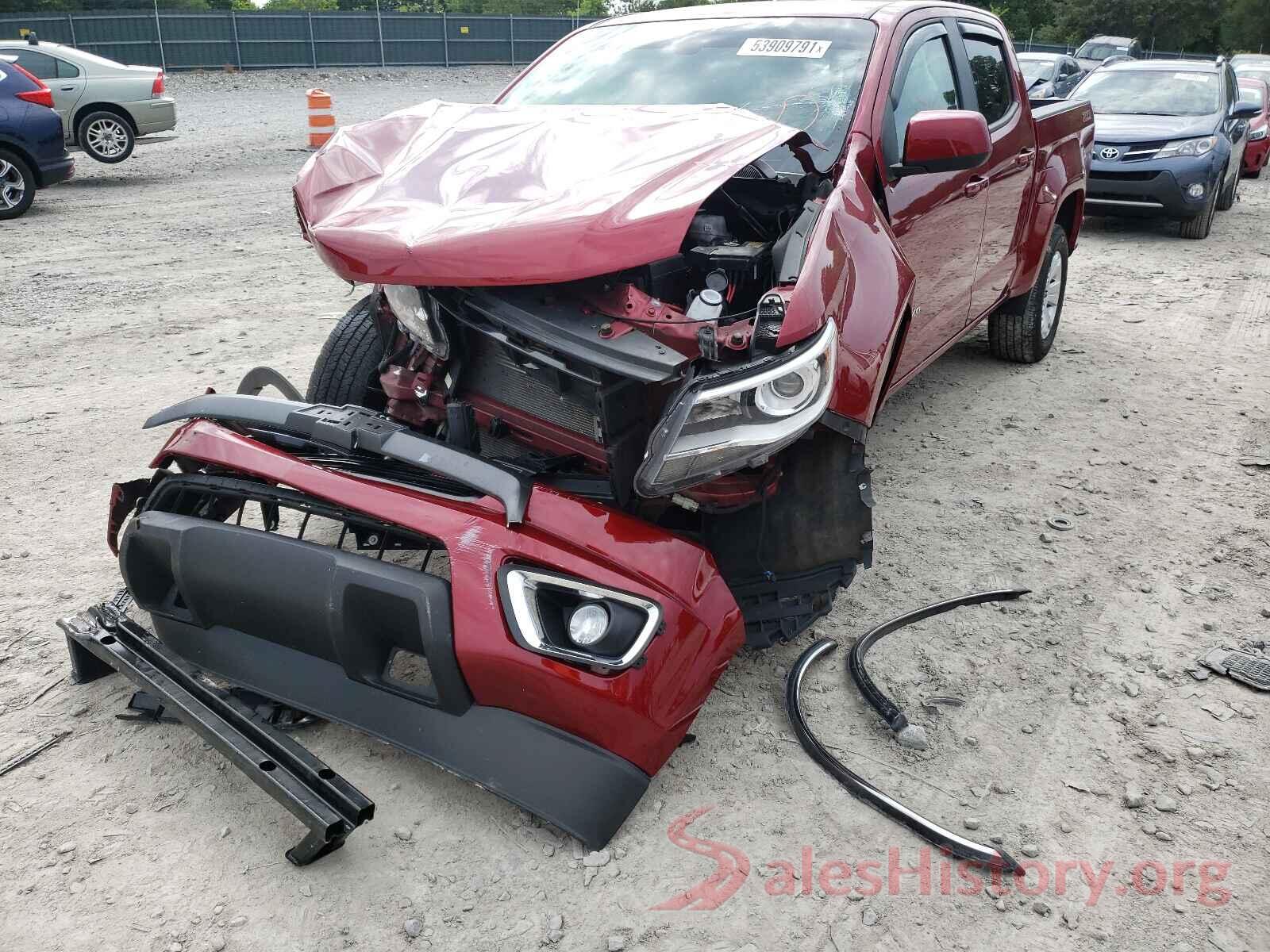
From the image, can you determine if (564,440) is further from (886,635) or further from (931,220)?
(931,220)

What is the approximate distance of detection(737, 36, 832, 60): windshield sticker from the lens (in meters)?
3.46

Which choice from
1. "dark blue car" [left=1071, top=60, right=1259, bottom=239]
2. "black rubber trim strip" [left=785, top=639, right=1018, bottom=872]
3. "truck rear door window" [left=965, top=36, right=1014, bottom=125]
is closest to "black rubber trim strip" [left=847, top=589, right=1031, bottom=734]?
"black rubber trim strip" [left=785, top=639, right=1018, bottom=872]

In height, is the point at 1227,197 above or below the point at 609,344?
below

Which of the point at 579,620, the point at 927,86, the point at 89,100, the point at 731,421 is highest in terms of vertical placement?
the point at 89,100

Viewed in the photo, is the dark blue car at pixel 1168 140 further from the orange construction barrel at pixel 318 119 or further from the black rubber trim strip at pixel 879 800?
the orange construction barrel at pixel 318 119

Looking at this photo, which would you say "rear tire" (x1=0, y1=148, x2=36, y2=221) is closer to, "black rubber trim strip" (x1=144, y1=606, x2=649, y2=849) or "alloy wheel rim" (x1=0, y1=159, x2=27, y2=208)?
"alloy wheel rim" (x1=0, y1=159, x2=27, y2=208)

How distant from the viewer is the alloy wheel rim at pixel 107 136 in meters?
11.8

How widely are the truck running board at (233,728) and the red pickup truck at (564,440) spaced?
0.11 metres

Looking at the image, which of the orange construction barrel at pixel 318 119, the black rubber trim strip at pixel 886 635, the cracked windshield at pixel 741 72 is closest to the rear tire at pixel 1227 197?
the cracked windshield at pixel 741 72

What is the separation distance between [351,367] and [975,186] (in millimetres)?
2519

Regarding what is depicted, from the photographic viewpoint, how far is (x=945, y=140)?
3.00 meters

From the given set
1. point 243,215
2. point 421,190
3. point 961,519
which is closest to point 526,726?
point 421,190

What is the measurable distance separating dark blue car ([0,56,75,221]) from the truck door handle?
8.98 metres

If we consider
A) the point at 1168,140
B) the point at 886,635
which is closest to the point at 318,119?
the point at 1168,140
